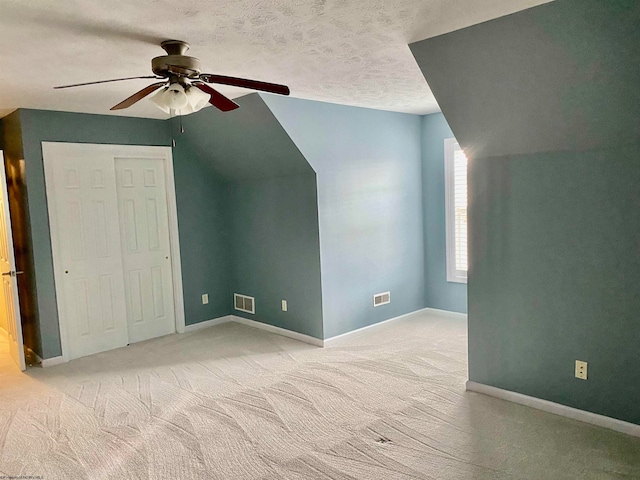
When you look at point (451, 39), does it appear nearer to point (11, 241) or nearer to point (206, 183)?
point (206, 183)

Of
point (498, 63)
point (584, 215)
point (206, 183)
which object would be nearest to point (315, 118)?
point (206, 183)

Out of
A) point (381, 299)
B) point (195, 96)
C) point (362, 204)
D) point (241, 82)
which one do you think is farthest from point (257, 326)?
point (241, 82)

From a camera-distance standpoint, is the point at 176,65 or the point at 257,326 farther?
the point at 257,326

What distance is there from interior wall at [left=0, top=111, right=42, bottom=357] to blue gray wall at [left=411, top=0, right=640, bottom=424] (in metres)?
3.71

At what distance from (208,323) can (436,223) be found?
298cm

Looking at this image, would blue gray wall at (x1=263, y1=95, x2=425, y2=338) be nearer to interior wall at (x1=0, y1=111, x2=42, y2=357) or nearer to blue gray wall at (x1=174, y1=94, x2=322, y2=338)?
blue gray wall at (x1=174, y1=94, x2=322, y2=338)

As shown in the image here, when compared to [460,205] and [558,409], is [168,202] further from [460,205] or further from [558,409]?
[558,409]

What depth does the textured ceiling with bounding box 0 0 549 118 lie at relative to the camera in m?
2.21

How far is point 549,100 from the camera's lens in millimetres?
2736

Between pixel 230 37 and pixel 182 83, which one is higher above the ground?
pixel 230 37

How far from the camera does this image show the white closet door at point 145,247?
504cm

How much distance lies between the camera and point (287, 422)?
10.5 feet

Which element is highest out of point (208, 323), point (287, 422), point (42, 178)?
point (42, 178)

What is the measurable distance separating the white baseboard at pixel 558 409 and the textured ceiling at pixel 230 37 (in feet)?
7.91
